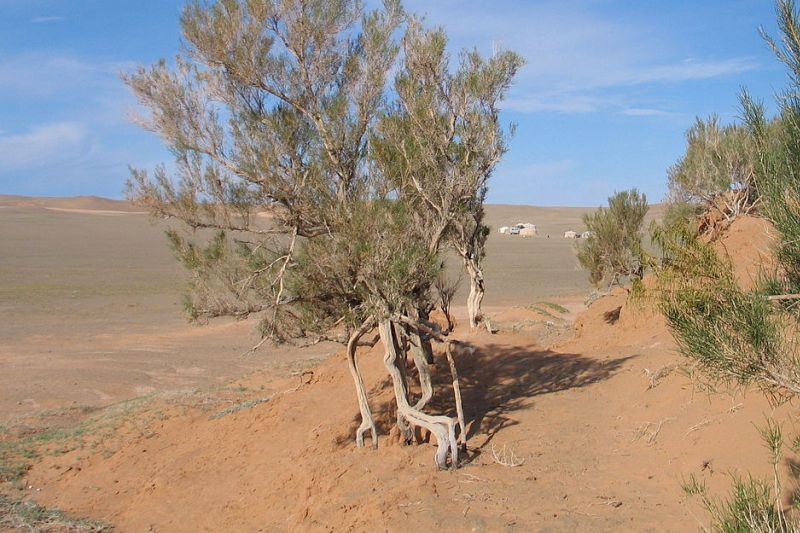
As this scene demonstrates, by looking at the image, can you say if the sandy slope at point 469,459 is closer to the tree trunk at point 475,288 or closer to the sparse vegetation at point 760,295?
the sparse vegetation at point 760,295

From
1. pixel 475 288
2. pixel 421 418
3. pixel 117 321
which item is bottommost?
pixel 117 321

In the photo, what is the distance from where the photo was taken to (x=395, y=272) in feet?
26.5

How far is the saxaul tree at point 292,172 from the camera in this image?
8820 millimetres

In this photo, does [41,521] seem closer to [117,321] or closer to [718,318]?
[718,318]

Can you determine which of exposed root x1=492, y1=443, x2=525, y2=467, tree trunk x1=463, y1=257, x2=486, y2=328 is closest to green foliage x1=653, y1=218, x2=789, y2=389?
exposed root x1=492, y1=443, x2=525, y2=467

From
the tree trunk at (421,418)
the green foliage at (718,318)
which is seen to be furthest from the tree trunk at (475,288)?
the green foliage at (718,318)

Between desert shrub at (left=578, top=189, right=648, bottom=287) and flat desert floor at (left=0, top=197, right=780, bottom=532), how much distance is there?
127cm

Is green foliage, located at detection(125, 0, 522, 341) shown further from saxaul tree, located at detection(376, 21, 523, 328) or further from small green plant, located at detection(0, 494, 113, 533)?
small green plant, located at detection(0, 494, 113, 533)

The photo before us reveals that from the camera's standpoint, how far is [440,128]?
31.6ft

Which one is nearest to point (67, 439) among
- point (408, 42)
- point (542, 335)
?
point (408, 42)

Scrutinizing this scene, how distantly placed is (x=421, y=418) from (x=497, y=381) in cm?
336

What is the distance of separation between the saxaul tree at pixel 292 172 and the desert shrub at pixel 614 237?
9779mm

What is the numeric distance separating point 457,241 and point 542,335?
367cm

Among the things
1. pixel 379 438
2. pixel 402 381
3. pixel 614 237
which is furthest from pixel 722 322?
pixel 614 237
